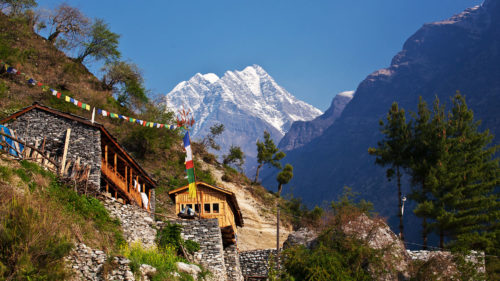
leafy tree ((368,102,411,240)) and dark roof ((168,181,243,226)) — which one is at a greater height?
leafy tree ((368,102,411,240))

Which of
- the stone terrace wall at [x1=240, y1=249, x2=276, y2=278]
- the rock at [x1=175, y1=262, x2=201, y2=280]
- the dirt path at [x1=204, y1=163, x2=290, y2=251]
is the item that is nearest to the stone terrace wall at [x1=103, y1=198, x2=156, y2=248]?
the rock at [x1=175, y1=262, x2=201, y2=280]

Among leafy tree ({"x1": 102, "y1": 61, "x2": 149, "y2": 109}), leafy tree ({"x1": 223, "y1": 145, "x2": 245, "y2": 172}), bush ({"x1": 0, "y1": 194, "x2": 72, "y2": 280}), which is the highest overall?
leafy tree ({"x1": 102, "y1": 61, "x2": 149, "y2": 109})

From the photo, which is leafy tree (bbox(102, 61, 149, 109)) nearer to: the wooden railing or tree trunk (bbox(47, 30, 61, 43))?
tree trunk (bbox(47, 30, 61, 43))

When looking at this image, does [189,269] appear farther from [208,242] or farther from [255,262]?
[255,262]

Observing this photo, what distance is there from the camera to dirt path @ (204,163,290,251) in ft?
138

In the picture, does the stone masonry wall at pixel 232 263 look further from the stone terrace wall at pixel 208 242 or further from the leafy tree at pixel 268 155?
the leafy tree at pixel 268 155

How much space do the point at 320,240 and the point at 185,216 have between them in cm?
765

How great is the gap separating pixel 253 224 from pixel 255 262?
60.1 ft

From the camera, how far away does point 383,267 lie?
66.7ft

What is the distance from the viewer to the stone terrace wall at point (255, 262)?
1118 inches

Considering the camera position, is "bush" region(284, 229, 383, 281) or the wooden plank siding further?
the wooden plank siding

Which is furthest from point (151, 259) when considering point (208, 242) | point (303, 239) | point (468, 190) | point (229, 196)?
point (468, 190)

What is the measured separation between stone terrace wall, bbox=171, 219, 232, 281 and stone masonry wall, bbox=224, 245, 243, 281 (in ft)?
8.15

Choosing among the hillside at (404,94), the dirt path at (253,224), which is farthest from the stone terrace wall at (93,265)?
the hillside at (404,94)
